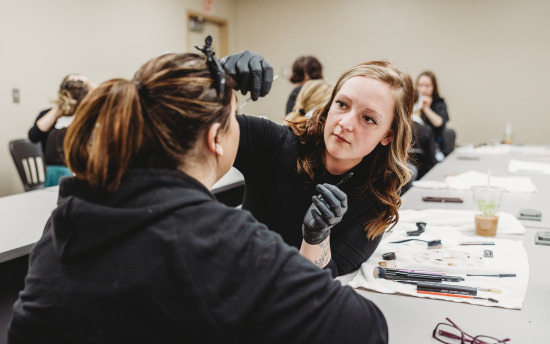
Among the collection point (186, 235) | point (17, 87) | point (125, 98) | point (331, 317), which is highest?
point (125, 98)

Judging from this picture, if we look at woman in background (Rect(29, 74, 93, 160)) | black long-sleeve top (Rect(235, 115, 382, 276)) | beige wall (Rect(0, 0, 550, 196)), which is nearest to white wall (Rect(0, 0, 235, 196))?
beige wall (Rect(0, 0, 550, 196))

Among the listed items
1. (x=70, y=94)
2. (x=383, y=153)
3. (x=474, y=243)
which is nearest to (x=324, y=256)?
(x=383, y=153)

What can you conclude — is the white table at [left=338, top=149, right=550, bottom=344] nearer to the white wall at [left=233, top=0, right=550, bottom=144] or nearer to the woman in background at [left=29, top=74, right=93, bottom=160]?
the woman in background at [left=29, top=74, right=93, bottom=160]

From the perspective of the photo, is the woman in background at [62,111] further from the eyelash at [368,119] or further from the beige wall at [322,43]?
the eyelash at [368,119]

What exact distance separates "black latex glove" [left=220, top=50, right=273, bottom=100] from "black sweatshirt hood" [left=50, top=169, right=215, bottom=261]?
1.47 ft

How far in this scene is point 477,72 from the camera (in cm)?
566

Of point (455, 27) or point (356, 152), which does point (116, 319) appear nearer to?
point (356, 152)

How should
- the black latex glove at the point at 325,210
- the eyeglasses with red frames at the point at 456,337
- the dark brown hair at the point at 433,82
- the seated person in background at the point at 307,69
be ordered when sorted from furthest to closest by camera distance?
the dark brown hair at the point at 433,82 → the seated person in background at the point at 307,69 → the black latex glove at the point at 325,210 → the eyeglasses with red frames at the point at 456,337

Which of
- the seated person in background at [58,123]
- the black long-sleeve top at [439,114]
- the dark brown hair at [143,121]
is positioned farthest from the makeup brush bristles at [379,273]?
the black long-sleeve top at [439,114]

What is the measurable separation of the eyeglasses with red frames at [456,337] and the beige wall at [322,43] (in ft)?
12.8

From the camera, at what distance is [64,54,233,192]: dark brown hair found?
664mm

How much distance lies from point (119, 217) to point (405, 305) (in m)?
0.71

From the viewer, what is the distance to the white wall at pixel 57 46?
3.87 meters

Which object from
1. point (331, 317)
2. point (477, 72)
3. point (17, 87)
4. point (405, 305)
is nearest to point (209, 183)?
point (331, 317)
